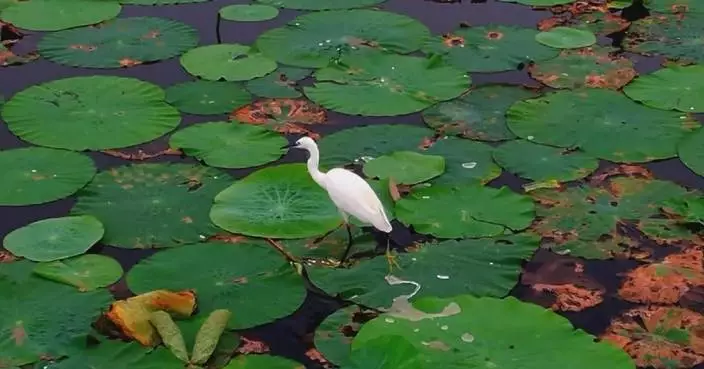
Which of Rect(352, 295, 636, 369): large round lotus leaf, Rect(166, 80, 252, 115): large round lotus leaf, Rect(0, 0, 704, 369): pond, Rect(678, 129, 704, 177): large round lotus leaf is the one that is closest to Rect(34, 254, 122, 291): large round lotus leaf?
Rect(0, 0, 704, 369): pond

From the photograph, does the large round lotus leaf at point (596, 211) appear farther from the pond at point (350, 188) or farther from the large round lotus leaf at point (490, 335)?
the large round lotus leaf at point (490, 335)

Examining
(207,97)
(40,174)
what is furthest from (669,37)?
(40,174)

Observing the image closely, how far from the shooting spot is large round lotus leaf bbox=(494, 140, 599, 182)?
14.7 feet

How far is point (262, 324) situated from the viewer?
361cm

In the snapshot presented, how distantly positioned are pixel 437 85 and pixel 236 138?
3.64 feet

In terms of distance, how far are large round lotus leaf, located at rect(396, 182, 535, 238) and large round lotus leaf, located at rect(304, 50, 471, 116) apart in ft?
2.77

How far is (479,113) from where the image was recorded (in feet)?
16.5

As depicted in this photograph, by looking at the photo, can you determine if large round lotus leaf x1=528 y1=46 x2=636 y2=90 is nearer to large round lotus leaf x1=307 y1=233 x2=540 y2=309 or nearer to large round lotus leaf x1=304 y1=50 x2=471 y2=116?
large round lotus leaf x1=304 y1=50 x2=471 y2=116

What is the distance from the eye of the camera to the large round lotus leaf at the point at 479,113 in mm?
4848

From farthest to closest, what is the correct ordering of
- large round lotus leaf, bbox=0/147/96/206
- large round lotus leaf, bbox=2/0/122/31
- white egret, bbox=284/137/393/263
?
large round lotus leaf, bbox=2/0/122/31 < large round lotus leaf, bbox=0/147/96/206 < white egret, bbox=284/137/393/263

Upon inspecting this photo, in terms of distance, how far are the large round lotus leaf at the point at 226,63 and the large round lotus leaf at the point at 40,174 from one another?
39.5 inches

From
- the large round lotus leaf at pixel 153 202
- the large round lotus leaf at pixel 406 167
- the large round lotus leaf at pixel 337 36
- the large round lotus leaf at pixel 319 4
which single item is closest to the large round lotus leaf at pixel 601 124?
the large round lotus leaf at pixel 406 167

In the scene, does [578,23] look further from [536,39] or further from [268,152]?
[268,152]

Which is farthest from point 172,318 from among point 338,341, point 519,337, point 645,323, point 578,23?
point 578,23
